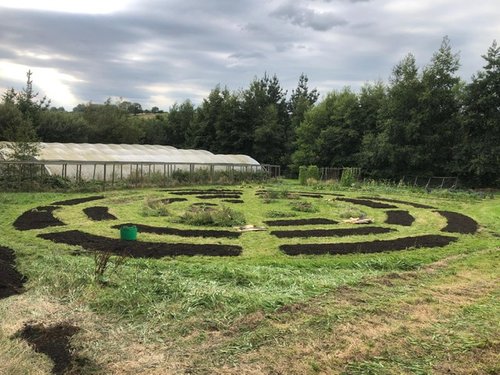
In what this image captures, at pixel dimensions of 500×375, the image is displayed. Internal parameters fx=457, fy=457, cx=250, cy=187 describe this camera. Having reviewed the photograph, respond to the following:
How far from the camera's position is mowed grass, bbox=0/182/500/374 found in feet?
16.4

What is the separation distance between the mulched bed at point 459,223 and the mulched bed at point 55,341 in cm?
1296

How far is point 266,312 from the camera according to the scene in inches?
253

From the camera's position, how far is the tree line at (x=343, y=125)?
37.1m

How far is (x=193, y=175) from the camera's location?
1356 inches

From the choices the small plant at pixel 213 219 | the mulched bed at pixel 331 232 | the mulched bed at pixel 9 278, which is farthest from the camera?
the small plant at pixel 213 219

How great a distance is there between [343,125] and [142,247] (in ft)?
134

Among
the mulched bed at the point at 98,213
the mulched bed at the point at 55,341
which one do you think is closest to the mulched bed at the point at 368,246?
the mulched bed at the point at 55,341

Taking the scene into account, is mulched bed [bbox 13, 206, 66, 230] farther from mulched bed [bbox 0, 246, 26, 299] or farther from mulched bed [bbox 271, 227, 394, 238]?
mulched bed [bbox 271, 227, 394, 238]

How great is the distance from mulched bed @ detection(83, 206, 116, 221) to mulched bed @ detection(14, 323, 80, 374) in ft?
35.4

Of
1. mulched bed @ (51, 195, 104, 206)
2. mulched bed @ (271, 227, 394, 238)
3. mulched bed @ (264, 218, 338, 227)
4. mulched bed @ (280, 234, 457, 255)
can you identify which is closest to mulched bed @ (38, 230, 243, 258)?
mulched bed @ (280, 234, 457, 255)

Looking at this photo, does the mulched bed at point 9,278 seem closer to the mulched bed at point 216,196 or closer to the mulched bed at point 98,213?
the mulched bed at point 98,213

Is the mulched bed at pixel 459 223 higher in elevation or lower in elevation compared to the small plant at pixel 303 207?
higher

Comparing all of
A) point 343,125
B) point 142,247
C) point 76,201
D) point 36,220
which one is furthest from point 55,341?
point 343,125

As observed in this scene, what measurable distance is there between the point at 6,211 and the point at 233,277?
42.1 ft
